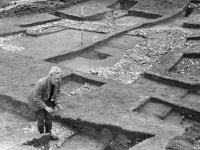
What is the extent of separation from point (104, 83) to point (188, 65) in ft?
10.1

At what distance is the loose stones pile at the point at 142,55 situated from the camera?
9373mm

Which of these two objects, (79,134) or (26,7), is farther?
(26,7)

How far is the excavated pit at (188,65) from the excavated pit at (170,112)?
233 centimetres

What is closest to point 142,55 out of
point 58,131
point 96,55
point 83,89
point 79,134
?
point 96,55

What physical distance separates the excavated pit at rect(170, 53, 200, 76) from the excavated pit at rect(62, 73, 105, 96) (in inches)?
99.1

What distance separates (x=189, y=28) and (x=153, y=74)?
595 cm

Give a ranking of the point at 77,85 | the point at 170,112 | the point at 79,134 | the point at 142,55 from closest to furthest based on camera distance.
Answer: the point at 79,134, the point at 170,112, the point at 77,85, the point at 142,55

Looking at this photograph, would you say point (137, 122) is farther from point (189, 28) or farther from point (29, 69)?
point (189, 28)

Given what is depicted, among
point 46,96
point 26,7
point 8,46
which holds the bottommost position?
point 8,46

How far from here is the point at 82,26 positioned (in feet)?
45.1

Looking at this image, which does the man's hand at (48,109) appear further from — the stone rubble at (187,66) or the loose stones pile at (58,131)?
the stone rubble at (187,66)

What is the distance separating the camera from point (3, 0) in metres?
15.2

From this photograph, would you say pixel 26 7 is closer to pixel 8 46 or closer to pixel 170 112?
pixel 8 46

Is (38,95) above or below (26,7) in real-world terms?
above
